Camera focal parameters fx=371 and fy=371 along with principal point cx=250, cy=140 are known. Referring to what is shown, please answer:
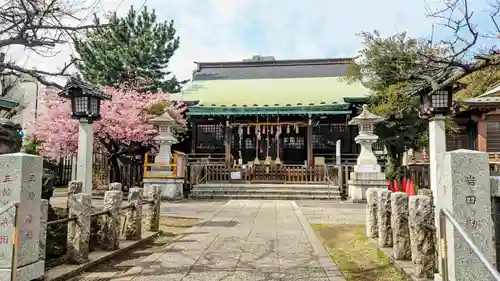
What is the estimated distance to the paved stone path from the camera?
4934 millimetres

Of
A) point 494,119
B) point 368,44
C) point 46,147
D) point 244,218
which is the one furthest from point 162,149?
point 494,119

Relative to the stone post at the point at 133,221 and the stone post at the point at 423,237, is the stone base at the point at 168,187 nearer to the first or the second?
the stone post at the point at 133,221

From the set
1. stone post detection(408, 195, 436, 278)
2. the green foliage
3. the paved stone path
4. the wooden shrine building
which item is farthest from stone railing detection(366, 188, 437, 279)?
the green foliage

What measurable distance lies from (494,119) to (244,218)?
52.5 feet

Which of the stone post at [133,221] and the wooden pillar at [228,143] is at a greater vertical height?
the wooden pillar at [228,143]

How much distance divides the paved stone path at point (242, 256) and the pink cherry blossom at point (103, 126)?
9.01 metres

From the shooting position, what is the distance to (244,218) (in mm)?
10180

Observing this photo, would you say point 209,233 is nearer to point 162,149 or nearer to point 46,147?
point 162,149

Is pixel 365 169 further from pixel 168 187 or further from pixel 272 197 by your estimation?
pixel 168 187

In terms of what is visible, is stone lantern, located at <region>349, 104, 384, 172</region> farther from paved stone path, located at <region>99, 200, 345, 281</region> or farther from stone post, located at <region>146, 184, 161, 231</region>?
stone post, located at <region>146, 184, 161, 231</region>

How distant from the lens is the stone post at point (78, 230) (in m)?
5.26

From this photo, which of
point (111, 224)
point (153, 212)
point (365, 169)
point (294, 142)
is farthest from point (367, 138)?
point (111, 224)

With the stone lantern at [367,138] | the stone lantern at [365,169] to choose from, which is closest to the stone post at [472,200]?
the stone lantern at [365,169]

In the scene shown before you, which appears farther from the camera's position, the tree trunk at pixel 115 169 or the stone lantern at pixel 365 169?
the tree trunk at pixel 115 169
